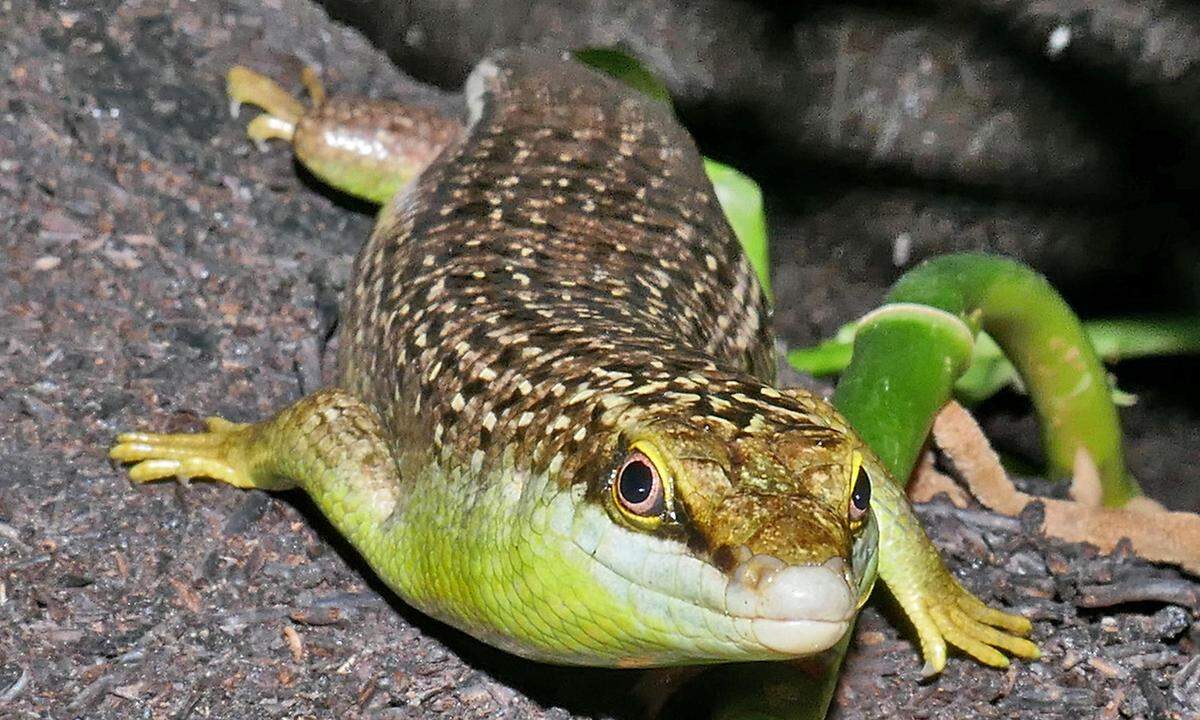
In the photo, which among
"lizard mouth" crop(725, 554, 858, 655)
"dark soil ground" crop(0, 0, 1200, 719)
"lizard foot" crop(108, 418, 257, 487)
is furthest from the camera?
"lizard foot" crop(108, 418, 257, 487)

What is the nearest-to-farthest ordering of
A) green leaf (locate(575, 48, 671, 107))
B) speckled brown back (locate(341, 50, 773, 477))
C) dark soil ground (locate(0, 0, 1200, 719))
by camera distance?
speckled brown back (locate(341, 50, 773, 477))
dark soil ground (locate(0, 0, 1200, 719))
green leaf (locate(575, 48, 671, 107))

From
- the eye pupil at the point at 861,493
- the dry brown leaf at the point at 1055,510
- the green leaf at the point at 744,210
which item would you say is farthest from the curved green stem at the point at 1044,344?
the eye pupil at the point at 861,493

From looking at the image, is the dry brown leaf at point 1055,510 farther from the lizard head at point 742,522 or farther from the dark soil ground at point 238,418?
the lizard head at point 742,522

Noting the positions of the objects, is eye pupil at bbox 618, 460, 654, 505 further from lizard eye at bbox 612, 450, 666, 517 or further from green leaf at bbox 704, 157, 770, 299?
green leaf at bbox 704, 157, 770, 299

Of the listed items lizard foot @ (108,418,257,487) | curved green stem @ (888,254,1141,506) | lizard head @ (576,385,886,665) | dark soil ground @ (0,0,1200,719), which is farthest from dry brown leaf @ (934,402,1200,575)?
lizard foot @ (108,418,257,487)

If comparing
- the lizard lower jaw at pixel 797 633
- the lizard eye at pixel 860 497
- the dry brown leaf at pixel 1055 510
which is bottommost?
the dry brown leaf at pixel 1055 510

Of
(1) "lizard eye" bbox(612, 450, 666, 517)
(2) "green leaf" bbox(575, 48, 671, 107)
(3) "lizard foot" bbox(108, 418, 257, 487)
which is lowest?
(3) "lizard foot" bbox(108, 418, 257, 487)

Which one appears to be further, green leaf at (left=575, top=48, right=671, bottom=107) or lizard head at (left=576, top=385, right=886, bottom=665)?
green leaf at (left=575, top=48, right=671, bottom=107)
